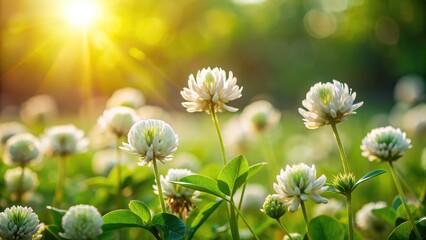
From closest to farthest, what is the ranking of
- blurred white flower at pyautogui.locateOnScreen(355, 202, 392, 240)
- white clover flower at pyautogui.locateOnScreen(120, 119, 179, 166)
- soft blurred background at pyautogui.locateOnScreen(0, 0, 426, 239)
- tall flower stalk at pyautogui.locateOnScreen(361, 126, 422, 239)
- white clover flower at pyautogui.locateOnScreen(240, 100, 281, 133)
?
1. white clover flower at pyautogui.locateOnScreen(120, 119, 179, 166)
2. tall flower stalk at pyautogui.locateOnScreen(361, 126, 422, 239)
3. blurred white flower at pyautogui.locateOnScreen(355, 202, 392, 240)
4. white clover flower at pyautogui.locateOnScreen(240, 100, 281, 133)
5. soft blurred background at pyautogui.locateOnScreen(0, 0, 426, 239)

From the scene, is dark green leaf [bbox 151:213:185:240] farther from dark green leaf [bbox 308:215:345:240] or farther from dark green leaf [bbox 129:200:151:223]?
dark green leaf [bbox 308:215:345:240]

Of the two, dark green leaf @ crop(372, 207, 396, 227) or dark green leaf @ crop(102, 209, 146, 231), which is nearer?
dark green leaf @ crop(102, 209, 146, 231)

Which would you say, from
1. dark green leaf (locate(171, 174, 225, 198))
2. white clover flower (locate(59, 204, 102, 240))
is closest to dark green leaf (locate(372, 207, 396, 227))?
dark green leaf (locate(171, 174, 225, 198))

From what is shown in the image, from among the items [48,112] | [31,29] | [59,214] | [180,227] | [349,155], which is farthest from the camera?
[31,29]

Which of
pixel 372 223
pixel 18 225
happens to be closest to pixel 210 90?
pixel 18 225

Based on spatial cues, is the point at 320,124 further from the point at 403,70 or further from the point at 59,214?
the point at 403,70

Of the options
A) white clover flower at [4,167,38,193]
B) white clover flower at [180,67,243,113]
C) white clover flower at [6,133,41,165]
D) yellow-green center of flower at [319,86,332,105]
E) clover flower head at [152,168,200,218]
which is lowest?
clover flower head at [152,168,200,218]

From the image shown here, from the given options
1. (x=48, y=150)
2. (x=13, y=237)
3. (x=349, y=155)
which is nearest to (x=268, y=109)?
(x=349, y=155)
